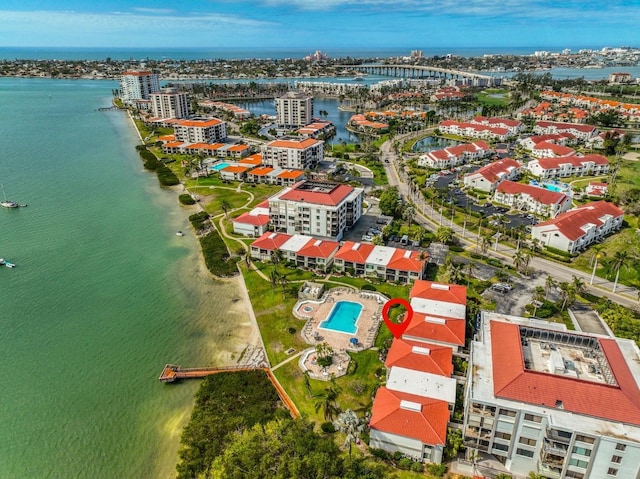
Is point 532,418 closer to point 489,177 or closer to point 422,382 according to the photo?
point 422,382

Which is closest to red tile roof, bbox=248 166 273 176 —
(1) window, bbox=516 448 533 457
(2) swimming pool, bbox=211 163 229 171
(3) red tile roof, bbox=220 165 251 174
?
(3) red tile roof, bbox=220 165 251 174

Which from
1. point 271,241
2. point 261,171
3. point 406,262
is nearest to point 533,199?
point 406,262

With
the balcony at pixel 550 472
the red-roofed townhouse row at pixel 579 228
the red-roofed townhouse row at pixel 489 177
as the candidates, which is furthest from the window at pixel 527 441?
the red-roofed townhouse row at pixel 489 177

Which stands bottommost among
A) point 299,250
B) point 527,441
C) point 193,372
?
point 193,372

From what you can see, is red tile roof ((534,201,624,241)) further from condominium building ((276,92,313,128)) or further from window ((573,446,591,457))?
condominium building ((276,92,313,128))

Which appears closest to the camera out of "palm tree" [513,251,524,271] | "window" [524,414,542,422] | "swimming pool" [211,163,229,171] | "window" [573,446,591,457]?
"window" [573,446,591,457]
